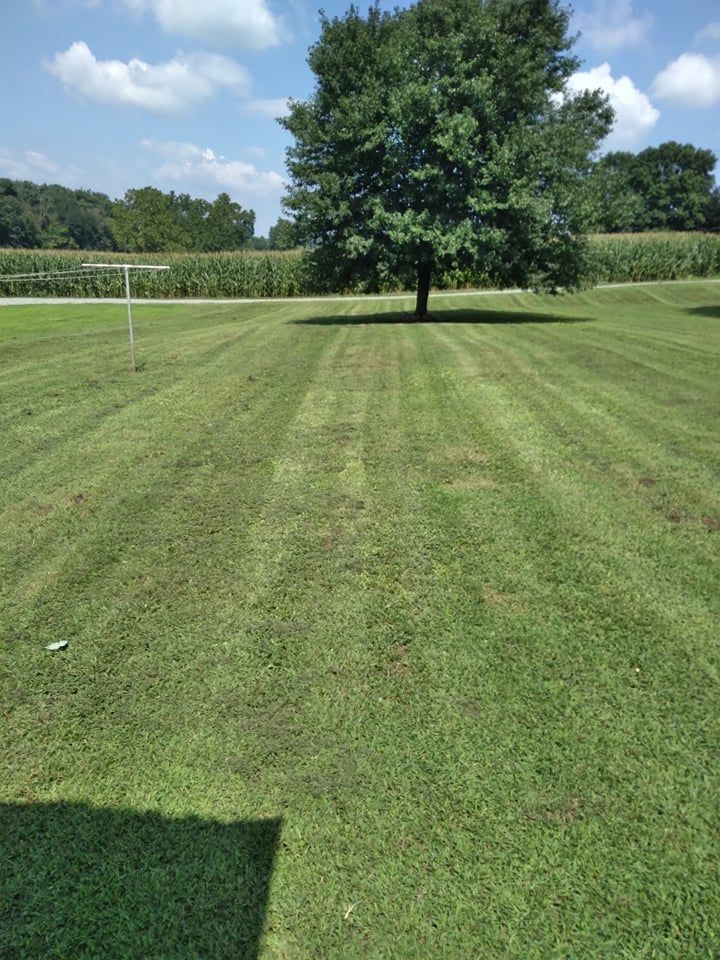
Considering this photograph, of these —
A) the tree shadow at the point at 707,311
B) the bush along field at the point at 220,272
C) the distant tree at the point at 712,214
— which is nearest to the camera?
the tree shadow at the point at 707,311

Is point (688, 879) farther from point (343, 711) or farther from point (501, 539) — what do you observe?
point (501, 539)

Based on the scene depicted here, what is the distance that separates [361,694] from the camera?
2939 mm

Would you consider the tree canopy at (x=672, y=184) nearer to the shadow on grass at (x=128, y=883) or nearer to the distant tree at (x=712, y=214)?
the distant tree at (x=712, y=214)

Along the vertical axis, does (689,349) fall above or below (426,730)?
above

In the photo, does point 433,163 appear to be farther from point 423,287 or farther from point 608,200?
point 608,200

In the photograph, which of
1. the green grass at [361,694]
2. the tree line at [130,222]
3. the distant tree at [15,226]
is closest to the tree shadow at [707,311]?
the green grass at [361,694]

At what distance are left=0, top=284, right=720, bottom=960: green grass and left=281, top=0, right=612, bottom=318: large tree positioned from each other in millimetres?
13795

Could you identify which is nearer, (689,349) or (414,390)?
(414,390)

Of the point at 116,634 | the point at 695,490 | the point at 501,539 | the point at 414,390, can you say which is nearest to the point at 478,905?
the point at 116,634

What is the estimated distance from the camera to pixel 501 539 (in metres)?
4.49

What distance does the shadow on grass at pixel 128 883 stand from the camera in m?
1.89

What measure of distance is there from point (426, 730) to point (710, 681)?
1461 millimetres

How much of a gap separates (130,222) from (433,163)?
291 ft

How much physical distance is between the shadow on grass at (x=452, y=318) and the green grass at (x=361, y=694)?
14.1 m
